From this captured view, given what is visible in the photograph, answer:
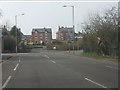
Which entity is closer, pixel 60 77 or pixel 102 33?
pixel 60 77

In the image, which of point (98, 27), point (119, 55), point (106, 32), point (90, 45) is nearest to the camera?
point (119, 55)

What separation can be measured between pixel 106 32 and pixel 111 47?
4.32 meters

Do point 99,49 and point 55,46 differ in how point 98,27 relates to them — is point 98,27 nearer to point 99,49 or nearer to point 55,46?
point 99,49

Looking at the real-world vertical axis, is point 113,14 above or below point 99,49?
above

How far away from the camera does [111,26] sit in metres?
48.2

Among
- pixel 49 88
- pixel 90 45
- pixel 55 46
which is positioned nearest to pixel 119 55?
pixel 90 45

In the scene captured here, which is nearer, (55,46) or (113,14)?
(113,14)

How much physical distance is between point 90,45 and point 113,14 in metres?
13.5

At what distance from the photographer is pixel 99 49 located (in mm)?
56906

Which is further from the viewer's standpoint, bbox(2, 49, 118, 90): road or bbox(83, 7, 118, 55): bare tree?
bbox(83, 7, 118, 55): bare tree

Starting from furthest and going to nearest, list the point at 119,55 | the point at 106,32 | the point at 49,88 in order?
the point at 106,32, the point at 119,55, the point at 49,88

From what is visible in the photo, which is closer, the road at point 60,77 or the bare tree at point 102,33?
the road at point 60,77

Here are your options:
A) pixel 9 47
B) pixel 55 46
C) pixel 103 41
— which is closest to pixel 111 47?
pixel 103 41

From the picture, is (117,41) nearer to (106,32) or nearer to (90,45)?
(106,32)
